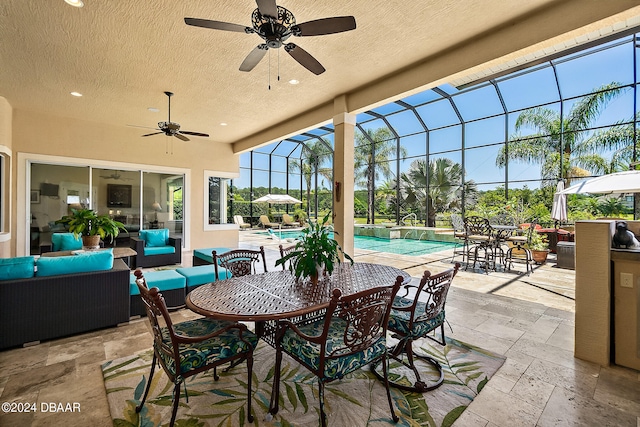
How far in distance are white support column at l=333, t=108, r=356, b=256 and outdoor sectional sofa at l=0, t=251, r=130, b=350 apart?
330cm

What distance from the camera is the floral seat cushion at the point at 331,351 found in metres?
1.71

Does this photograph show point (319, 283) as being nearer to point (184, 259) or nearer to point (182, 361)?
point (182, 361)

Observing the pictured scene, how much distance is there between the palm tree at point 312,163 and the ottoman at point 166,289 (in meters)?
11.5

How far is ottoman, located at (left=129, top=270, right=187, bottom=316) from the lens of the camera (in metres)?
3.44

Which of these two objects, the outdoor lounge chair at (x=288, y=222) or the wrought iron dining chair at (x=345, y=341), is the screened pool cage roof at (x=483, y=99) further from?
the wrought iron dining chair at (x=345, y=341)

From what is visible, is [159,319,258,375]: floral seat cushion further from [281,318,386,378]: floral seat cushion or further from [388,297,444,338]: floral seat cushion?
[388,297,444,338]: floral seat cushion

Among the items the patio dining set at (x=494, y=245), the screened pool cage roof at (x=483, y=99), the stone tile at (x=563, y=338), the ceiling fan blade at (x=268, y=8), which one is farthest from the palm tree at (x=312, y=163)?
the ceiling fan blade at (x=268, y=8)

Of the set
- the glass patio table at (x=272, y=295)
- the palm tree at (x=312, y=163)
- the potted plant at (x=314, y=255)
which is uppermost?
the palm tree at (x=312, y=163)

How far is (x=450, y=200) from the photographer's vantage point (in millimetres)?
11047

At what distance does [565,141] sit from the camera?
8312 millimetres

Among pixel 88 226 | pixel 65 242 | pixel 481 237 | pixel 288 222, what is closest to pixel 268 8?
pixel 88 226

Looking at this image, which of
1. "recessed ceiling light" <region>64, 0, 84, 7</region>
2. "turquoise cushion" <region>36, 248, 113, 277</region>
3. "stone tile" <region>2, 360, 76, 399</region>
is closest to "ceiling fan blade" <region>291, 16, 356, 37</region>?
"recessed ceiling light" <region>64, 0, 84, 7</region>

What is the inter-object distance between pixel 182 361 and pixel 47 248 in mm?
5451

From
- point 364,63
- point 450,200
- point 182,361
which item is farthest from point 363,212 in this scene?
point 182,361
